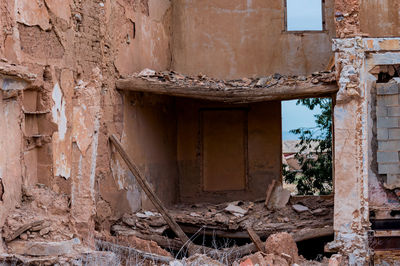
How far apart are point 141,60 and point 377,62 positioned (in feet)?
14.6

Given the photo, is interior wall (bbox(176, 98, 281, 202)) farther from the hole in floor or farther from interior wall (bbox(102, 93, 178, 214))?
the hole in floor

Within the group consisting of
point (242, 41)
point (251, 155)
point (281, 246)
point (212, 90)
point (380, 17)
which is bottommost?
point (281, 246)

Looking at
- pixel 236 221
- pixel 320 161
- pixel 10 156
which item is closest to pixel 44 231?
pixel 10 156

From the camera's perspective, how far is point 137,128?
33.3 feet

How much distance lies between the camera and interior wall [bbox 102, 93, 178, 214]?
30.9 feet

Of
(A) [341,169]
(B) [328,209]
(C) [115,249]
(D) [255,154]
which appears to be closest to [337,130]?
(A) [341,169]

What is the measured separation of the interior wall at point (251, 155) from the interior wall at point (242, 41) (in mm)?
853

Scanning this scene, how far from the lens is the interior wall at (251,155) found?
41.4 feet

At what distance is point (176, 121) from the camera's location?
12898 mm

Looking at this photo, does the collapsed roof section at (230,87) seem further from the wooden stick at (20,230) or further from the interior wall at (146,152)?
the wooden stick at (20,230)

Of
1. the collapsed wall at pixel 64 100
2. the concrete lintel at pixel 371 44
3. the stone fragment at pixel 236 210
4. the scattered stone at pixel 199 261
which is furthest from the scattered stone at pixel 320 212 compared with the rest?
the scattered stone at pixel 199 261

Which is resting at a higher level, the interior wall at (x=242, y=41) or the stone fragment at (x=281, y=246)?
the interior wall at (x=242, y=41)

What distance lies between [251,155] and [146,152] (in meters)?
3.02

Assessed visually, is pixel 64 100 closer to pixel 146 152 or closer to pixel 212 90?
pixel 212 90
